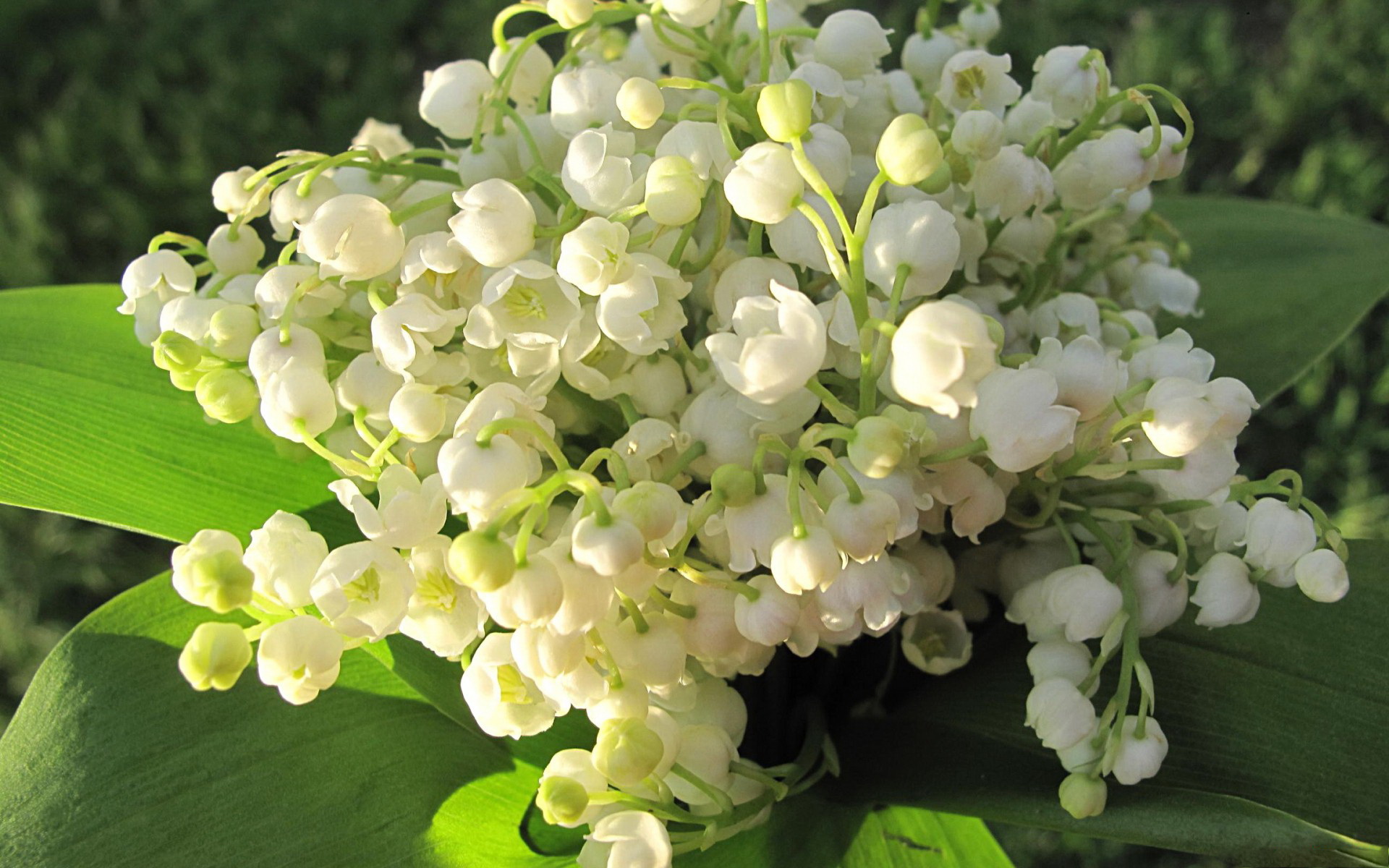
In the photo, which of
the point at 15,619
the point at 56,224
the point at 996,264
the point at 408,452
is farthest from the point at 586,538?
the point at 56,224

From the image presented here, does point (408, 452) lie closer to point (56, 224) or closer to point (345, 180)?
point (345, 180)

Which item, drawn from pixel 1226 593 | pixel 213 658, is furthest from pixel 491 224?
pixel 1226 593

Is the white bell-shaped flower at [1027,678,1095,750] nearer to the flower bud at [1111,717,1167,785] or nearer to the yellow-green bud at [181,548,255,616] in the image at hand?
the flower bud at [1111,717,1167,785]

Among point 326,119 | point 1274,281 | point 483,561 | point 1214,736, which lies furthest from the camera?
point 326,119

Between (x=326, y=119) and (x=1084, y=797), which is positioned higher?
(x=1084, y=797)

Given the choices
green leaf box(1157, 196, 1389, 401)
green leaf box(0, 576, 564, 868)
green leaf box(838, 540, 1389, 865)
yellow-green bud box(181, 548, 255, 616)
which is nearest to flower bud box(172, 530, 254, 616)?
yellow-green bud box(181, 548, 255, 616)

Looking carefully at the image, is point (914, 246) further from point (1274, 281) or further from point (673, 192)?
point (1274, 281)

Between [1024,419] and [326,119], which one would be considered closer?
[1024,419]

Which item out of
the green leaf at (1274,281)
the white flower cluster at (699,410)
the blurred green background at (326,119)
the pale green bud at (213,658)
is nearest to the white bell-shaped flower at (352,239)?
the white flower cluster at (699,410)
